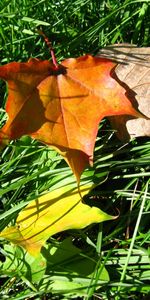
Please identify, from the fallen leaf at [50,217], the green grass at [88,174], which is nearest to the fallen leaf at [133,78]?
the green grass at [88,174]

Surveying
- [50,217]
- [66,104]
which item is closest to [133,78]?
[66,104]

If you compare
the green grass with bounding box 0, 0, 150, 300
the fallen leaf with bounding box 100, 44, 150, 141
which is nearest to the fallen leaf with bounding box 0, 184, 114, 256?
the green grass with bounding box 0, 0, 150, 300

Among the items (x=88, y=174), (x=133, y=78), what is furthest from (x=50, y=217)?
(x=133, y=78)

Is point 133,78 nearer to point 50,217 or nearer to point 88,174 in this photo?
point 88,174

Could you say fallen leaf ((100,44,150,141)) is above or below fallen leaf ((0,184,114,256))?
above

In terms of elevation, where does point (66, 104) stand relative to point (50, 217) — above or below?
above

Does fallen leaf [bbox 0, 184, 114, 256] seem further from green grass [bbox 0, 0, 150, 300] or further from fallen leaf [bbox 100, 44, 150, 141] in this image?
fallen leaf [bbox 100, 44, 150, 141]
